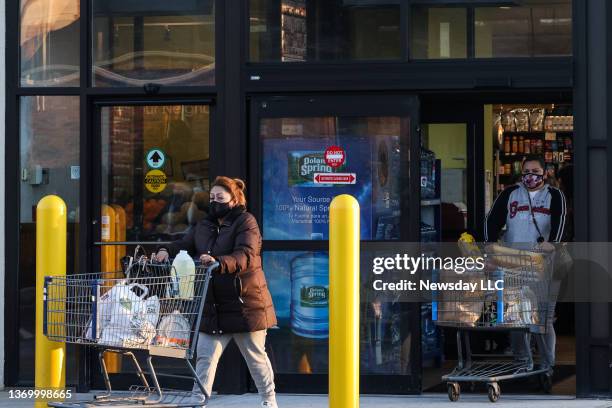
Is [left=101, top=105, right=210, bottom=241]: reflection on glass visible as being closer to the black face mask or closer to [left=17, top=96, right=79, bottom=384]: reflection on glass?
[left=17, top=96, right=79, bottom=384]: reflection on glass

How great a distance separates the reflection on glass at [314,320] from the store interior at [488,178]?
0.61 meters

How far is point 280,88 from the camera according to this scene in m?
9.33

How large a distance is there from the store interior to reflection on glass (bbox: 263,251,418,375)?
61cm

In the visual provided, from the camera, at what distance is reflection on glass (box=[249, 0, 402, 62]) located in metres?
9.33

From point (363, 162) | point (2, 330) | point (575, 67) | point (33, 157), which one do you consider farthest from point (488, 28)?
point (2, 330)

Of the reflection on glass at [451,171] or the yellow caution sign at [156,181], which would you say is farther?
the reflection on glass at [451,171]

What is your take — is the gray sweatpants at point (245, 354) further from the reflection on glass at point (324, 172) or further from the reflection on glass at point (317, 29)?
the reflection on glass at point (317, 29)

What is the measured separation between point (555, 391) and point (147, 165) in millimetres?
A: 3678

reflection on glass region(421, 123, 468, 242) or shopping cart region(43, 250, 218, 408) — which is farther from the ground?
reflection on glass region(421, 123, 468, 242)

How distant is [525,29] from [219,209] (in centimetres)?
298

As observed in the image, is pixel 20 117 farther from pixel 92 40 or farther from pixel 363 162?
pixel 363 162

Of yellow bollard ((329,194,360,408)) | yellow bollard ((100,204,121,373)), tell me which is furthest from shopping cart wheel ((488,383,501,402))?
yellow bollard ((100,204,121,373))

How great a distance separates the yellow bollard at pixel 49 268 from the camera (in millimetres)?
7520

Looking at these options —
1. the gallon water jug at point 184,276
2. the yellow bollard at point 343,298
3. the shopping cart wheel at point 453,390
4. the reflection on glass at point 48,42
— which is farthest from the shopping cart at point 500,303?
the reflection on glass at point 48,42
